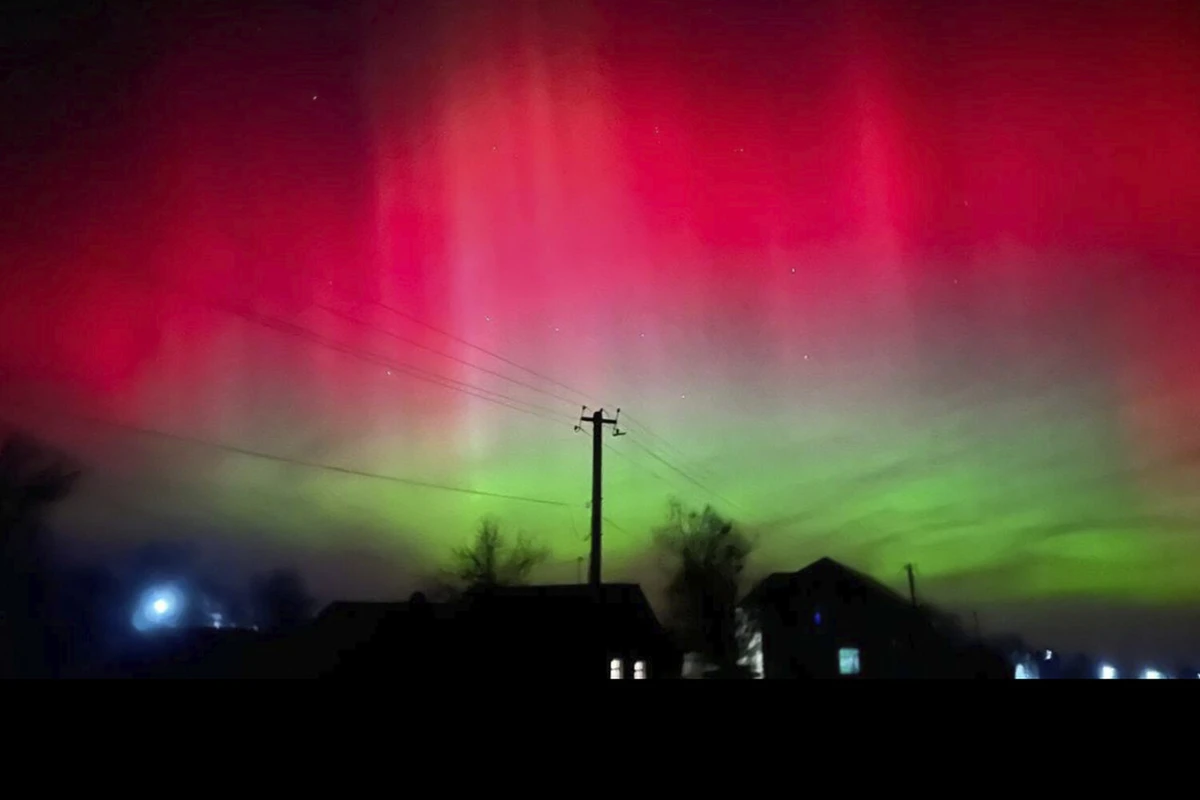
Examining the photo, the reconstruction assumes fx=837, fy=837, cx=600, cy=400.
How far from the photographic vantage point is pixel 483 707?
5887 mm

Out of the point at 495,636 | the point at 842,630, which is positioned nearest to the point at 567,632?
the point at 495,636

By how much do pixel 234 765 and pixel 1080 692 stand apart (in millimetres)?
5795

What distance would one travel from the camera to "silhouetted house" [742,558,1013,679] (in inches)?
1694

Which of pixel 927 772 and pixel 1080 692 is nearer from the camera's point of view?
pixel 927 772

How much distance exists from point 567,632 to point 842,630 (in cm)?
2371

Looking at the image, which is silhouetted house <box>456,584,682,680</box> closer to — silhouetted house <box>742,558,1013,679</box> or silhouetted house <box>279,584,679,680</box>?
silhouetted house <box>279,584,679,680</box>

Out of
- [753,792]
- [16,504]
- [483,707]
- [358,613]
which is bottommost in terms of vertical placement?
[753,792]

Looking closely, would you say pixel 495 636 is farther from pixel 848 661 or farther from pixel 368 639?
pixel 848 661

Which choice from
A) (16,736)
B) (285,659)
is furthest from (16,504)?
(16,736)

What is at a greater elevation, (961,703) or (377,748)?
(961,703)

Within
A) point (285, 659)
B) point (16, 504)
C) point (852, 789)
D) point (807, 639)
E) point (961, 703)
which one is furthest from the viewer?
point (807, 639)

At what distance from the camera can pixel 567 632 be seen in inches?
1000

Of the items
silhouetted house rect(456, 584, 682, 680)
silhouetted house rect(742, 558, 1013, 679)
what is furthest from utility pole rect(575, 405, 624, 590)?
silhouetted house rect(742, 558, 1013, 679)

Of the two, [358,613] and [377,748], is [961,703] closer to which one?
[377,748]
